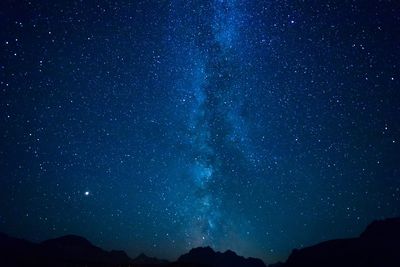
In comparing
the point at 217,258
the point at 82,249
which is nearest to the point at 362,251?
the point at 217,258

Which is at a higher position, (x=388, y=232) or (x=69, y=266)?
(x=388, y=232)

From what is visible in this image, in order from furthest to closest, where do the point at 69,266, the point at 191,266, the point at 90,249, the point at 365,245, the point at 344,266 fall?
the point at 90,249 → the point at 365,245 → the point at 344,266 → the point at 69,266 → the point at 191,266

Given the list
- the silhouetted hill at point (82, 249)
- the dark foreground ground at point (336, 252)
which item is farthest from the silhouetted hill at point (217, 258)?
the dark foreground ground at point (336, 252)

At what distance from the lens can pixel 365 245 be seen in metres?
86.8

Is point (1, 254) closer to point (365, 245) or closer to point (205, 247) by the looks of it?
point (365, 245)

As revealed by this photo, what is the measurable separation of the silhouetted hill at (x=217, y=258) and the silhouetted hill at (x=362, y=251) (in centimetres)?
7659

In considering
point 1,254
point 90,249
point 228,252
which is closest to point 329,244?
point 1,254

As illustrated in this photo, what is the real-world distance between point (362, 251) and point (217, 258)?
112002 millimetres

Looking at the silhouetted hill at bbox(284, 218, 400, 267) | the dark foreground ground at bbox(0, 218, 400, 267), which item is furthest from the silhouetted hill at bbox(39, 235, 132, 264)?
the silhouetted hill at bbox(284, 218, 400, 267)

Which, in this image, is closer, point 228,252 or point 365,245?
point 365,245

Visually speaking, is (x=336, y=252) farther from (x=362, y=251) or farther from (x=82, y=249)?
(x=82, y=249)

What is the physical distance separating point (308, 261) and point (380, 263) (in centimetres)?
2545

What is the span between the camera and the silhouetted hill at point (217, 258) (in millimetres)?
176750

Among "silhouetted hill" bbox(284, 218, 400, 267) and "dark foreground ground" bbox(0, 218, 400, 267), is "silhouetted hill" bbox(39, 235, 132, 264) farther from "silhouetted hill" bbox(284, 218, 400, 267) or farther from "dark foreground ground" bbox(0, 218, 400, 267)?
"silhouetted hill" bbox(284, 218, 400, 267)
